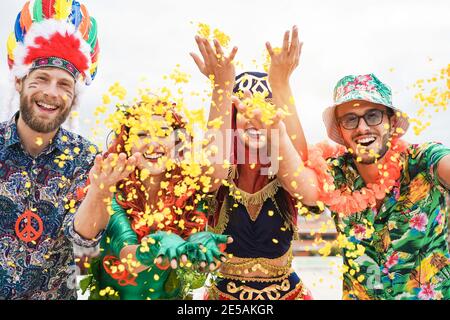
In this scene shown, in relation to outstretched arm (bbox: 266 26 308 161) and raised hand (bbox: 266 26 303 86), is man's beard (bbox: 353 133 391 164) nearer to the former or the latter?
outstretched arm (bbox: 266 26 308 161)

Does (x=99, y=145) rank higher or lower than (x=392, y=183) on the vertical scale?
higher

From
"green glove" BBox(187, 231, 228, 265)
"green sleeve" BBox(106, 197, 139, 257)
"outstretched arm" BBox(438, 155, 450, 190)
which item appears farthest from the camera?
"outstretched arm" BBox(438, 155, 450, 190)

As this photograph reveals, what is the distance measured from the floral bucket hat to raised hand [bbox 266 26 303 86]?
47 cm

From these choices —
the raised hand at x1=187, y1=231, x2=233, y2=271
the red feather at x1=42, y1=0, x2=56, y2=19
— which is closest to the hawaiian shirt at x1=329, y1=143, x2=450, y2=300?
the raised hand at x1=187, y1=231, x2=233, y2=271

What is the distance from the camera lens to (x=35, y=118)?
3.66 m

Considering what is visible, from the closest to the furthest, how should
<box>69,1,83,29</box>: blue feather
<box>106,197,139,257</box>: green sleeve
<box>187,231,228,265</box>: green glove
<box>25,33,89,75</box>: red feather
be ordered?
<box>187,231,228,265</box>: green glove < <box>106,197,139,257</box>: green sleeve < <box>25,33,89,75</box>: red feather < <box>69,1,83,29</box>: blue feather

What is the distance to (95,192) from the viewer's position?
10.5ft

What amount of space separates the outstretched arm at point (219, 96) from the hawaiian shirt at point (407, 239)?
1.01 metres

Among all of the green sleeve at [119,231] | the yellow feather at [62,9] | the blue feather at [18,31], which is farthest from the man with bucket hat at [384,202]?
the blue feather at [18,31]

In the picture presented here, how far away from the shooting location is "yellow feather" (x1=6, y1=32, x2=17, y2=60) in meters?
3.88

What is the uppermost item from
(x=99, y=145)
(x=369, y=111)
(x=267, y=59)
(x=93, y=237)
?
(x=267, y=59)

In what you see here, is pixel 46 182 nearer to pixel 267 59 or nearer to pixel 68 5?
pixel 68 5
